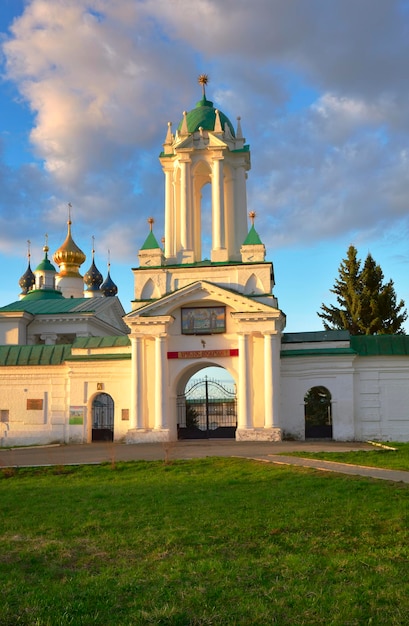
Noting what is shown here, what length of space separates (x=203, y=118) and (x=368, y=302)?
15429 millimetres

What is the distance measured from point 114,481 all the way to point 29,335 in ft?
81.2

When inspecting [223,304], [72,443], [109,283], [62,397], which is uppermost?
[109,283]

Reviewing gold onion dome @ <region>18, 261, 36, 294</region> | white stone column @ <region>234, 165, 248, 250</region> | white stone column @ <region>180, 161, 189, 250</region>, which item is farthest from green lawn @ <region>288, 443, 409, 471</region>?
gold onion dome @ <region>18, 261, 36, 294</region>

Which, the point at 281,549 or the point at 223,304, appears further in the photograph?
the point at 223,304

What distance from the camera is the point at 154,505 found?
34.7ft

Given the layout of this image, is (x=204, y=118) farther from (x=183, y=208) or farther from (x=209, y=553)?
(x=209, y=553)

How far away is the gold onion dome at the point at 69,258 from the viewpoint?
52.1 meters

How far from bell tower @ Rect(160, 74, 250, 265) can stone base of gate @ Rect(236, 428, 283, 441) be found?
7065 mm

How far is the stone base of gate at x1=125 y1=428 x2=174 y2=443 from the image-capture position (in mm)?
24312

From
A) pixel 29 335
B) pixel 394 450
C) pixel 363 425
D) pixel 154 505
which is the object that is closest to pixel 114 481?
pixel 154 505

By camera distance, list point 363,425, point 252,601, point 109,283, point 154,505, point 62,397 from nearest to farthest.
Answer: point 252,601 → point 154,505 → point 363,425 → point 62,397 → point 109,283

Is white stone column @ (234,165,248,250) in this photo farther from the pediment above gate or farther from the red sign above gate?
the red sign above gate

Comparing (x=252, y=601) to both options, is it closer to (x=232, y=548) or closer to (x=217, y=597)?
(x=217, y=597)

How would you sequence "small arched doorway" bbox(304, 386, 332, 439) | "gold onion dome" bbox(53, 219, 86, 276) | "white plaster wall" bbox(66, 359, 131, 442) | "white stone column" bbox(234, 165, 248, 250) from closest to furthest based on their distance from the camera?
"white plaster wall" bbox(66, 359, 131, 442)
"white stone column" bbox(234, 165, 248, 250)
"small arched doorway" bbox(304, 386, 332, 439)
"gold onion dome" bbox(53, 219, 86, 276)
